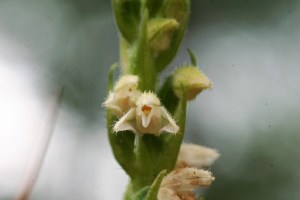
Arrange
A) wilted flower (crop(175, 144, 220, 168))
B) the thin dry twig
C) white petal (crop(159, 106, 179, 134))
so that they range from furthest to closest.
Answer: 1. wilted flower (crop(175, 144, 220, 168))
2. white petal (crop(159, 106, 179, 134))
3. the thin dry twig

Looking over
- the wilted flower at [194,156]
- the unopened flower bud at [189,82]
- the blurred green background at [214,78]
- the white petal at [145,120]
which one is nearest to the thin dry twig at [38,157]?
the white petal at [145,120]

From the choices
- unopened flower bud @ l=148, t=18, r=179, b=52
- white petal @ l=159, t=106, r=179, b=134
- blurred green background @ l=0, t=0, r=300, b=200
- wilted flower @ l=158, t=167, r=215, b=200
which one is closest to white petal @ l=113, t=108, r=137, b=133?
white petal @ l=159, t=106, r=179, b=134

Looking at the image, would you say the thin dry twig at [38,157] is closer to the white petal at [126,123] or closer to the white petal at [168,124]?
the white petal at [126,123]

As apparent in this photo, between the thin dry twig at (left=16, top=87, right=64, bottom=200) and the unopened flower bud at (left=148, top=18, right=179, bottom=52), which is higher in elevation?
the unopened flower bud at (left=148, top=18, right=179, bottom=52)

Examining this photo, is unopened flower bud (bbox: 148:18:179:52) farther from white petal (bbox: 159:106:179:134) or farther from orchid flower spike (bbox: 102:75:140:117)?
white petal (bbox: 159:106:179:134)

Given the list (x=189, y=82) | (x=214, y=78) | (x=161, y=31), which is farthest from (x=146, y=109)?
(x=214, y=78)

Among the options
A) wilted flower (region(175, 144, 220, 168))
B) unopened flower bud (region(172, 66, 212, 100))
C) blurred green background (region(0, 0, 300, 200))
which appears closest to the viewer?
unopened flower bud (region(172, 66, 212, 100))
